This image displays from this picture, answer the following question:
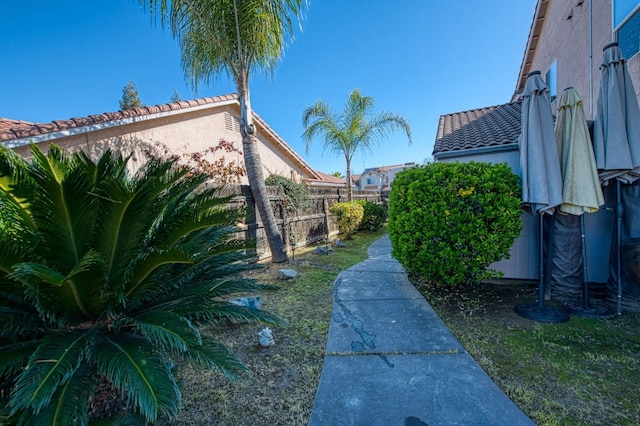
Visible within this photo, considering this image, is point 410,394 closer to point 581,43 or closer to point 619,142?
point 619,142


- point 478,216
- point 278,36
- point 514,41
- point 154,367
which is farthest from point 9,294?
point 514,41

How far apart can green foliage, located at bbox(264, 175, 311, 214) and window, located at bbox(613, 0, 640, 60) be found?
27.7 feet

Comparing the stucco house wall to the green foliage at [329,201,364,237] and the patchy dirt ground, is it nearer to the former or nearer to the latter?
the patchy dirt ground

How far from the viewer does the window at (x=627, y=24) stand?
5027 millimetres

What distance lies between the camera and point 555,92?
924cm

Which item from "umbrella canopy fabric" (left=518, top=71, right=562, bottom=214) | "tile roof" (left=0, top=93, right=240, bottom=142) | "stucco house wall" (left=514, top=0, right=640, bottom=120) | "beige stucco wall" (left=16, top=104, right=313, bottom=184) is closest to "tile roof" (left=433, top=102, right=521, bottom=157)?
"umbrella canopy fabric" (left=518, top=71, right=562, bottom=214)

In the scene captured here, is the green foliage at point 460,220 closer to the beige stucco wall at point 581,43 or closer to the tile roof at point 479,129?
the tile roof at point 479,129

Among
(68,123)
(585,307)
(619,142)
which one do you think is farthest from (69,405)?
(68,123)

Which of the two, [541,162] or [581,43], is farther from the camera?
[581,43]

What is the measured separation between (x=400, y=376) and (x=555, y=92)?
11.2 m

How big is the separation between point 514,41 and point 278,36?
10.2 metres

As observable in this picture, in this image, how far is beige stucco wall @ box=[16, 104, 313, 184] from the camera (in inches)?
260

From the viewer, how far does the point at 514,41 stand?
11258 mm

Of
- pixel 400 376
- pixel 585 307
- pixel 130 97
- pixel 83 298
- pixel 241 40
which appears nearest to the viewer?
pixel 83 298
